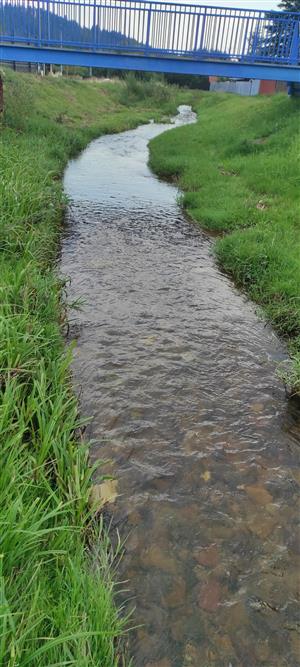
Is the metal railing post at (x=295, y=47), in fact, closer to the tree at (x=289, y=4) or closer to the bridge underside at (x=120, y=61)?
the bridge underside at (x=120, y=61)

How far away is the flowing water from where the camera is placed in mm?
3186

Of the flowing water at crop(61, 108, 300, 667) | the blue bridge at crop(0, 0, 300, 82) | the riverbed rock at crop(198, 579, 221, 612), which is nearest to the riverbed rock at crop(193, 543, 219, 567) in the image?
the flowing water at crop(61, 108, 300, 667)

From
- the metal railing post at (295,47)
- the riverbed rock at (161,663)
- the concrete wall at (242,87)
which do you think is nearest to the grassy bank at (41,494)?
the riverbed rock at (161,663)

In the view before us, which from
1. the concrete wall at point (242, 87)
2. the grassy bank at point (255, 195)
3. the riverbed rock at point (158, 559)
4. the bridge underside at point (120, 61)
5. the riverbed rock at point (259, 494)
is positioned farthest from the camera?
the concrete wall at point (242, 87)

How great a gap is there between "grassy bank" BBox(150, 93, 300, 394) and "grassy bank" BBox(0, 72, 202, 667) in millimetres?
3145

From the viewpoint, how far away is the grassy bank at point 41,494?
98.7 inches

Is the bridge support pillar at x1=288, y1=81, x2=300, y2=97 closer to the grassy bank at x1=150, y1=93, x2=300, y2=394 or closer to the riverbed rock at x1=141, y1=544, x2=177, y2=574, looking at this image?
the grassy bank at x1=150, y1=93, x2=300, y2=394

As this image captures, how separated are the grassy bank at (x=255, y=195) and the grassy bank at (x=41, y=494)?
315 cm

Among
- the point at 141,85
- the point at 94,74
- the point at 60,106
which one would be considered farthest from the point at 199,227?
the point at 94,74

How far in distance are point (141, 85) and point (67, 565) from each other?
58.2 meters

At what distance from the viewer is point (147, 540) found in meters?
3.72

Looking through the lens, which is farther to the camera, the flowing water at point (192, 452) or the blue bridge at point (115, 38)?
the blue bridge at point (115, 38)

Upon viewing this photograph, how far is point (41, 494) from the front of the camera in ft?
11.6

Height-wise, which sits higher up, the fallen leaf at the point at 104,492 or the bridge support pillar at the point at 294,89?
the bridge support pillar at the point at 294,89
